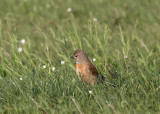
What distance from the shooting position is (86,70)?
6453 millimetres

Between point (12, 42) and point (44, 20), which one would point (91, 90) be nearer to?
point (12, 42)

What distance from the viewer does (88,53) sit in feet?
23.9

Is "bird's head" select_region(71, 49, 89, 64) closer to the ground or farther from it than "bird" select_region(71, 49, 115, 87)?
farther from it

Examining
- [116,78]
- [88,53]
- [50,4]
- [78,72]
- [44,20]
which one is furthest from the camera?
[50,4]

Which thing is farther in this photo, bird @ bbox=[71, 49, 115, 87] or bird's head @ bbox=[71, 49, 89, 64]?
bird's head @ bbox=[71, 49, 89, 64]

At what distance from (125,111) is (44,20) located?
6797 millimetres

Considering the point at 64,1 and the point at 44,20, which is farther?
the point at 64,1

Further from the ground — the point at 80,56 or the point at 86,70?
the point at 80,56

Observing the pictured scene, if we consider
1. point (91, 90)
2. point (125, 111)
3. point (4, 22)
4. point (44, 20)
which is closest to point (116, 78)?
point (91, 90)

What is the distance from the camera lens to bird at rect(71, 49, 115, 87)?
6.23m

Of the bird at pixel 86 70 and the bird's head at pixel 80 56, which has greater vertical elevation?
the bird's head at pixel 80 56

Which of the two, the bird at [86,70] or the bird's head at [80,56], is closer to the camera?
the bird at [86,70]

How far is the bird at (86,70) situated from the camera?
623cm

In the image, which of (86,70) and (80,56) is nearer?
(86,70)
